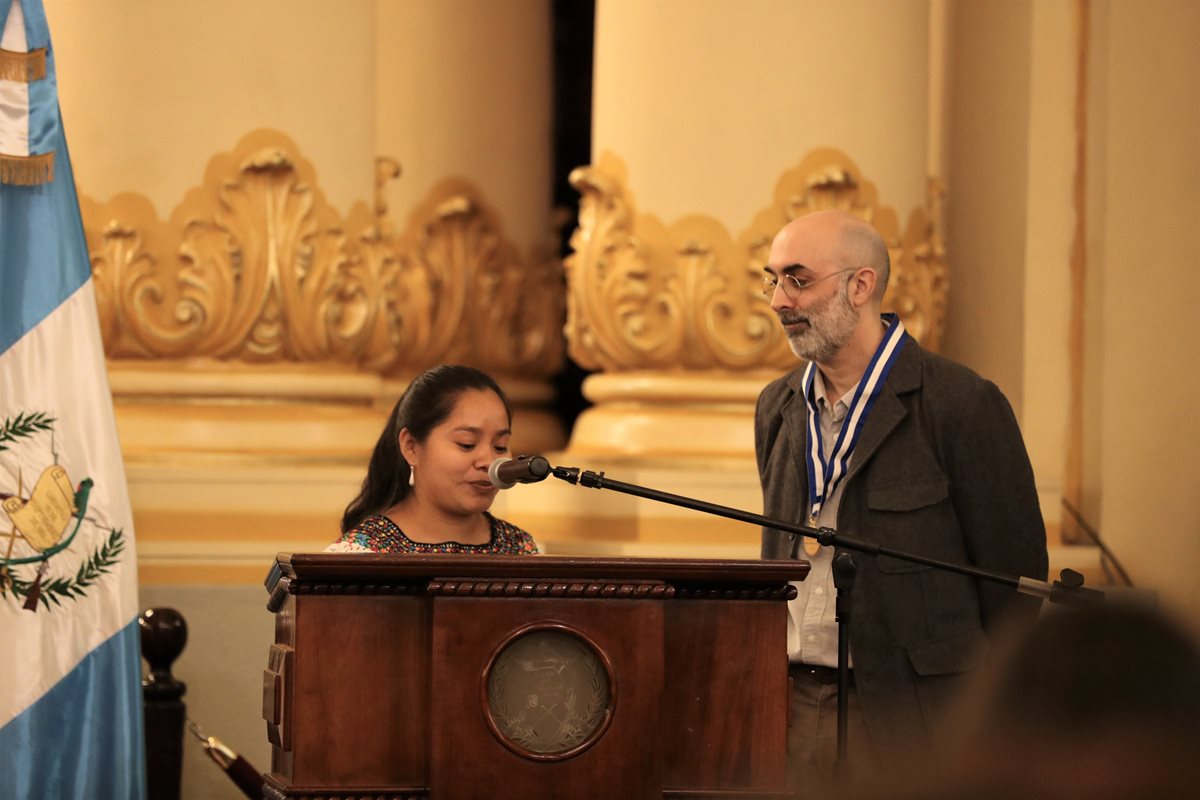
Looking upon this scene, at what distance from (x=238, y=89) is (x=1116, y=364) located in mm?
2904

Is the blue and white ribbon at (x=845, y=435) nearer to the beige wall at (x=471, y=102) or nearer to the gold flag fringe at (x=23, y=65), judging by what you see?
the gold flag fringe at (x=23, y=65)

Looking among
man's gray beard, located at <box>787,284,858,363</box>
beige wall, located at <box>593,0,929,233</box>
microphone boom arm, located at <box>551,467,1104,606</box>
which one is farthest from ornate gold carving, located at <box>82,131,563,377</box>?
microphone boom arm, located at <box>551,467,1104,606</box>

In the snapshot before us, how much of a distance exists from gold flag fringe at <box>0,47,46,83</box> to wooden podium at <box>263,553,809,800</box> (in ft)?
7.12

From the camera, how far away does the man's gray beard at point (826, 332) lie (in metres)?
3.71

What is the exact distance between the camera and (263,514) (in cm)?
541

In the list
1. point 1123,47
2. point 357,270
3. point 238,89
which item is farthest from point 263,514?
point 1123,47

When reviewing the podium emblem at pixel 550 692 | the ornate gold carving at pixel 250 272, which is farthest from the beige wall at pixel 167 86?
the podium emblem at pixel 550 692

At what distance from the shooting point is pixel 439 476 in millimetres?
3691

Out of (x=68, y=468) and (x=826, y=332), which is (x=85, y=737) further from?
(x=826, y=332)

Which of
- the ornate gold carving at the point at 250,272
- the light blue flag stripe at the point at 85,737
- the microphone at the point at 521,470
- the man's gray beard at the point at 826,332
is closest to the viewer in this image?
the microphone at the point at 521,470

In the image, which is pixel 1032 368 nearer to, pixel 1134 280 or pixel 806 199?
pixel 1134 280

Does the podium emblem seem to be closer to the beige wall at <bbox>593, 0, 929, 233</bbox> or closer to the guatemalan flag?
the guatemalan flag

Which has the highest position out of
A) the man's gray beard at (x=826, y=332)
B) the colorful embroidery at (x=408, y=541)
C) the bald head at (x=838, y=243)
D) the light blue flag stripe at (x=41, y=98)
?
the light blue flag stripe at (x=41, y=98)

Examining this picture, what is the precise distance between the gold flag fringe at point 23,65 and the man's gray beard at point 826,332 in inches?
82.0
